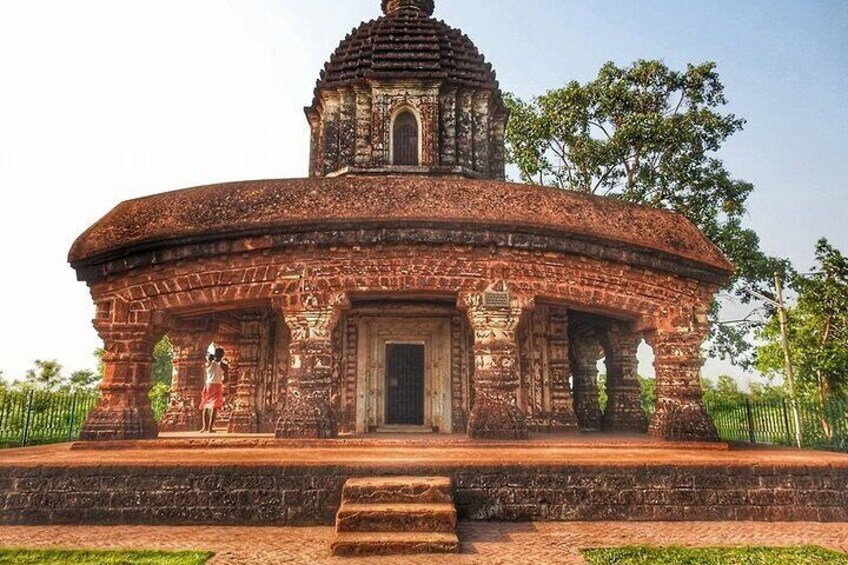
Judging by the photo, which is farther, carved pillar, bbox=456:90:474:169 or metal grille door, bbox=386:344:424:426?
carved pillar, bbox=456:90:474:169

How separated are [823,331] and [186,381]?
14.9 meters

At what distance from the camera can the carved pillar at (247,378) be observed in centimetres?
984

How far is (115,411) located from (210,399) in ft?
5.73

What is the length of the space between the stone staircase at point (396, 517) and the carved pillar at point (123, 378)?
3.97 meters

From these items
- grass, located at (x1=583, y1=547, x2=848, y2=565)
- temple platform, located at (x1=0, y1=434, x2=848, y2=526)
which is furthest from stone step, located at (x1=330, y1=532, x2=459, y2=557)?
grass, located at (x1=583, y1=547, x2=848, y2=565)

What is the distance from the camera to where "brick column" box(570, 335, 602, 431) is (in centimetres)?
1090

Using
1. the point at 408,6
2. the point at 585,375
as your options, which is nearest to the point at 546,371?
the point at 585,375

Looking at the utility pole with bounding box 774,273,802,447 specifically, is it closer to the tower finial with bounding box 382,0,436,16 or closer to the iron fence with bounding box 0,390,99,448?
the tower finial with bounding box 382,0,436,16

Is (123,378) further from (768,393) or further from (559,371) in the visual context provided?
(768,393)

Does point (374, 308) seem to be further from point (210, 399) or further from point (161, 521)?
point (161, 521)

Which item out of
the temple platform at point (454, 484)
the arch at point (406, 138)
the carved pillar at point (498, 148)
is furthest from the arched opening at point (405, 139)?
the temple platform at point (454, 484)

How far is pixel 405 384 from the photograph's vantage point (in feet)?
32.2

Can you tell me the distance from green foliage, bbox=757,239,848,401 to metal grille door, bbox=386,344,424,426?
995 cm

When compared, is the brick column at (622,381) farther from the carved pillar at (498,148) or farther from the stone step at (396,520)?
the stone step at (396,520)
